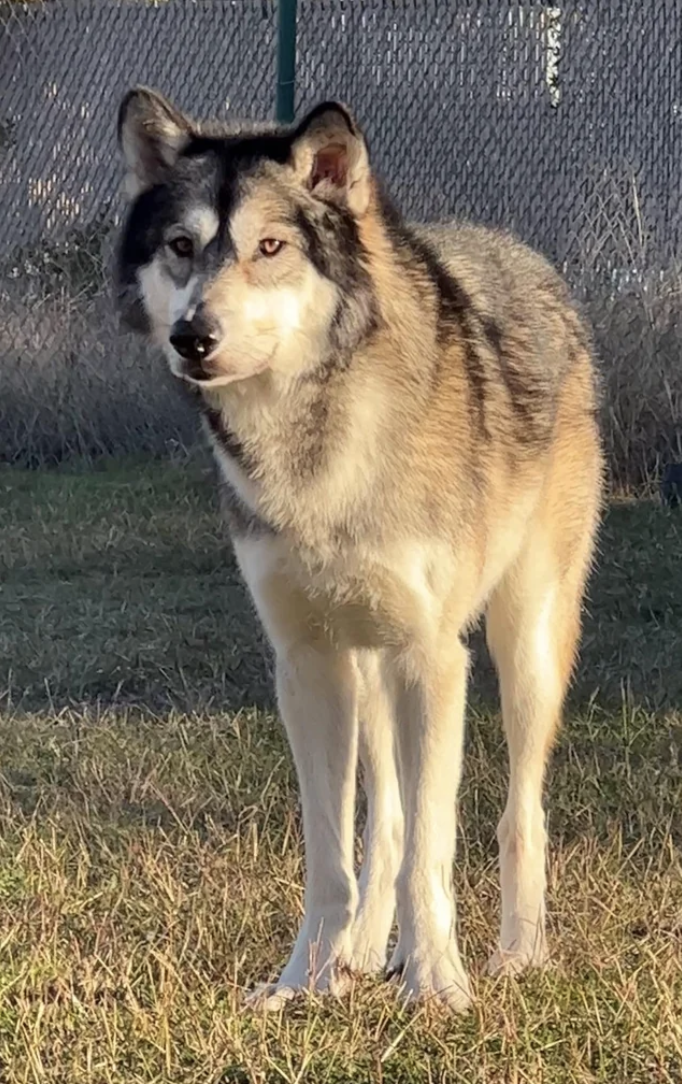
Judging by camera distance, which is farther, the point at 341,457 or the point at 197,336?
the point at 341,457

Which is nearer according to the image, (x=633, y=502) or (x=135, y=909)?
(x=135, y=909)

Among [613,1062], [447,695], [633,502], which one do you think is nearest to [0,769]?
[447,695]

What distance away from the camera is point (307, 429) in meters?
3.68

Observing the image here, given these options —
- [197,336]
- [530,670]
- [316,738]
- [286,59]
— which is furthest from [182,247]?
[286,59]

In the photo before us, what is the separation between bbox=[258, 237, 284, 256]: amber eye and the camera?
3.53m

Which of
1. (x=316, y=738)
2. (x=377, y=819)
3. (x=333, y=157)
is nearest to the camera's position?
(x=333, y=157)

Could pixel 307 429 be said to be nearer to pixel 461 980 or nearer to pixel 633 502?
pixel 461 980

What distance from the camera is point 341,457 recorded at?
12.1 feet

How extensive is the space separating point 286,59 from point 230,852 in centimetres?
490

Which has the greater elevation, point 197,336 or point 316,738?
point 197,336

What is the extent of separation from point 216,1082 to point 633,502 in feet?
17.2

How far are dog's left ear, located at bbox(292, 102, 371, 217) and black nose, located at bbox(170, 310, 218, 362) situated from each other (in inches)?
17.7

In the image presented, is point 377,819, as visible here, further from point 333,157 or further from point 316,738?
point 333,157

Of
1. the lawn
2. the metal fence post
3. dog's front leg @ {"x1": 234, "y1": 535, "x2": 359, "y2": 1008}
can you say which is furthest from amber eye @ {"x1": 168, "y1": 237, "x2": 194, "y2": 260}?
the metal fence post
